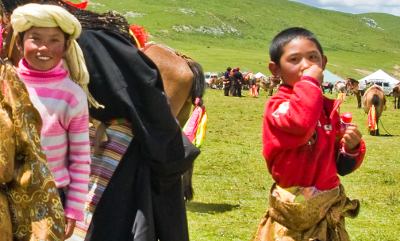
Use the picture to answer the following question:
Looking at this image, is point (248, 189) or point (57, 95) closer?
point (57, 95)

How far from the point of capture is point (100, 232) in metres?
3.25

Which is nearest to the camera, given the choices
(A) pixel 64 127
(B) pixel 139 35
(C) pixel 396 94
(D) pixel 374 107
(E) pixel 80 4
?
(A) pixel 64 127

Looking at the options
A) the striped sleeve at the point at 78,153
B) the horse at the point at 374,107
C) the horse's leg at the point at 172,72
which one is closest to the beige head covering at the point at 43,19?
the striped sleeve at the point at 78,153

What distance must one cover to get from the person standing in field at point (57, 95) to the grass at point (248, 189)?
4015 mm

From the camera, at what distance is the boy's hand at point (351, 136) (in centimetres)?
324

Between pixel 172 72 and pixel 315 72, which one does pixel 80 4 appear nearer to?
pixel 172 72

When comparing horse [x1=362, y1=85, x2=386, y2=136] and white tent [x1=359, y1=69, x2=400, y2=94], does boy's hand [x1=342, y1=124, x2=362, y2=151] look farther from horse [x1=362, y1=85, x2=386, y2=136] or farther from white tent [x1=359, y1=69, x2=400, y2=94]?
white tent [x1=359, y1=69, x2=400, y2=94]

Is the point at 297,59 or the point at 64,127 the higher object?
the point at 297,59

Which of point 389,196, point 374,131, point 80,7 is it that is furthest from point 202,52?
point 80,7

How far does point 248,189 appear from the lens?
380 inches

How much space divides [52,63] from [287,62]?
110cm

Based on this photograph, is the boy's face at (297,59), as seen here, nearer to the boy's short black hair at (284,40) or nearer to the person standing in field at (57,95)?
the boy's short black hair at (284,40)

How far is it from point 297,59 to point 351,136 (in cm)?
44

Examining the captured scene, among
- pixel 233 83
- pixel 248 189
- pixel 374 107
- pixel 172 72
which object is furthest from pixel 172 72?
pixel 233 83
